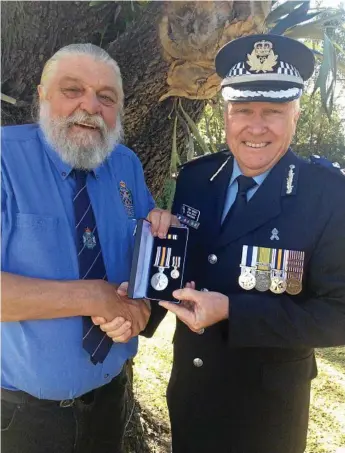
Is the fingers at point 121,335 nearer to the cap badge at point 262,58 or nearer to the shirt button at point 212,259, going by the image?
the shirt button at point 212,259

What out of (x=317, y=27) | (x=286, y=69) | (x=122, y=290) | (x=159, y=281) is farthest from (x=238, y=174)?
(x=317, y=27)

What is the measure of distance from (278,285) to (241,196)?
389mm

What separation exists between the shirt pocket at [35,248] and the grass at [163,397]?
2160 mm

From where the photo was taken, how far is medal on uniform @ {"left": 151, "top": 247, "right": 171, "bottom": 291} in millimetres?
1806

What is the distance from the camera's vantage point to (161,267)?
1.83 metres

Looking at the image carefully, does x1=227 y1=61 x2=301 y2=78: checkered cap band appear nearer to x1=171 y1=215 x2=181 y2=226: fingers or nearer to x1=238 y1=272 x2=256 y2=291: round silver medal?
x1=171 y1=215 x2=181 y2=226: fingers

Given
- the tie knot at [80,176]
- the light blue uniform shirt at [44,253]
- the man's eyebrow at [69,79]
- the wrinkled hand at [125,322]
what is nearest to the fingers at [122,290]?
the wrinkled hand at [125,322]

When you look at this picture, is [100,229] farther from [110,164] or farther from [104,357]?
[104,357]

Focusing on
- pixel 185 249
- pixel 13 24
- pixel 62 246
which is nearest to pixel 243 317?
pixel 185 249

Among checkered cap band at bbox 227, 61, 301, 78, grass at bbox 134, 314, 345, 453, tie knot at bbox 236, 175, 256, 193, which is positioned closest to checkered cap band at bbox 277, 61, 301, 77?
checkered cap band at bbox 227, 61, 301, 78

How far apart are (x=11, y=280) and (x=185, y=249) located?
649mm

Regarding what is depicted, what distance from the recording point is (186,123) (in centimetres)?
252

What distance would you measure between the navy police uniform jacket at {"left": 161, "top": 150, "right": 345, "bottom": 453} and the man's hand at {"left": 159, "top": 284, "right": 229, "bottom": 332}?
0.16 feet

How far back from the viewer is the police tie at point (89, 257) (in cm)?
181
